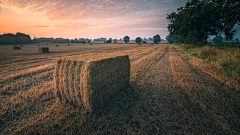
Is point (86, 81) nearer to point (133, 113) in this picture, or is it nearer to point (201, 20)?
point (133, 113)

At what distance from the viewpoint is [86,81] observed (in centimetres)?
380

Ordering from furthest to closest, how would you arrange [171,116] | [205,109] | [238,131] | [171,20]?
[171,20] < [205,109] < [171,116] < [238,131]

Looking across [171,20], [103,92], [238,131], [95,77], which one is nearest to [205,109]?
[238,131]

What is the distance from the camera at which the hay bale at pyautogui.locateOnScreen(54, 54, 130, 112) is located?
3842 mm

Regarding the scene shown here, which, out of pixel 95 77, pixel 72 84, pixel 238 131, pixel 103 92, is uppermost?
pixel 95 77

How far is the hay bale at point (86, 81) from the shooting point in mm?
3842

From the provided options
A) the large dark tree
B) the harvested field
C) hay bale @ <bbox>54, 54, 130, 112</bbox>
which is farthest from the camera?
the large dark tree

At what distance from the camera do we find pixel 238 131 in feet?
10.2

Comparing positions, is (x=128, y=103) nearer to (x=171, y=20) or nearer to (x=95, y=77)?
(x=95, y=77)

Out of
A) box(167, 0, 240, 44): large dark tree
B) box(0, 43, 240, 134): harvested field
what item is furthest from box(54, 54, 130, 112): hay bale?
box(167, 0, 240, 44): large dark tree

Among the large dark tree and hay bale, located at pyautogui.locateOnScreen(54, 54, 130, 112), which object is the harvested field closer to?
hay bale, located at pyautogui.locateOnScreen(54, 54, 130, 112)

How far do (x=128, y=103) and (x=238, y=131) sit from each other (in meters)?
3.50

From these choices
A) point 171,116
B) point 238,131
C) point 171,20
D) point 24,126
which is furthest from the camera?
point 171,20

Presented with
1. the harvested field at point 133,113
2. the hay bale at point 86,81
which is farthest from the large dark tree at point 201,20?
the hay bale at point 86,81
